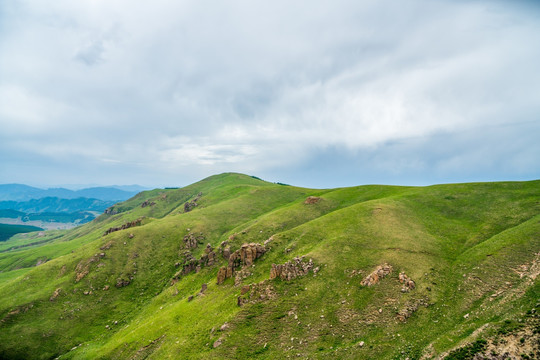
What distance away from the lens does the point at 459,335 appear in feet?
76.8

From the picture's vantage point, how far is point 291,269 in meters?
40.9

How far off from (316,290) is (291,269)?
613cm

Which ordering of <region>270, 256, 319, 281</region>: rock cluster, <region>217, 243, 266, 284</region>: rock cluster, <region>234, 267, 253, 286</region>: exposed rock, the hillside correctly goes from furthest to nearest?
<region>217, 243, 266, 284</region>: rock cluster → <region>234, 267, 253, 286</region>: exposed rock → <region>270, 256, 319, 281</region>: rock cluster → the hillside

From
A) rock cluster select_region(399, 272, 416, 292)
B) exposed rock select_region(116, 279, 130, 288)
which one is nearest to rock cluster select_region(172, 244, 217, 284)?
exposed rock select_region(116, 279, 130, 288)

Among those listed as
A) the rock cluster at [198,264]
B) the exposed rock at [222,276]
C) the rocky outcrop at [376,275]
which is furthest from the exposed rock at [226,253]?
the rocky outcrop at [376,275]

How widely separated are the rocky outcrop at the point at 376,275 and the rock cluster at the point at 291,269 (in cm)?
808

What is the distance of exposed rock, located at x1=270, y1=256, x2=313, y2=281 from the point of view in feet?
131

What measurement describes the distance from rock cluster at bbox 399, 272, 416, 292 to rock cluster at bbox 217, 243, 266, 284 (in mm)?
26039

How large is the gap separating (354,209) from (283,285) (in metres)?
34.4

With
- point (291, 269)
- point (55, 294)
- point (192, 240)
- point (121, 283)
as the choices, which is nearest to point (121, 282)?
point (121, 283)

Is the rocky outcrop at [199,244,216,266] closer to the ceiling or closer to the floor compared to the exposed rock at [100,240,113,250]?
closer to the floor

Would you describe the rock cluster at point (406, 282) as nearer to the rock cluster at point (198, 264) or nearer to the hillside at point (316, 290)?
the hillside at point (316, 290)

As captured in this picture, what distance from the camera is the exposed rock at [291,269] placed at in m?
39.9

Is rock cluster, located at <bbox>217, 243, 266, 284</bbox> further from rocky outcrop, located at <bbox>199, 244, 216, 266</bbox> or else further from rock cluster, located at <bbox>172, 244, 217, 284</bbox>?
rock cluster, located at <bbox>172, 244, 217, 284</bbox>
